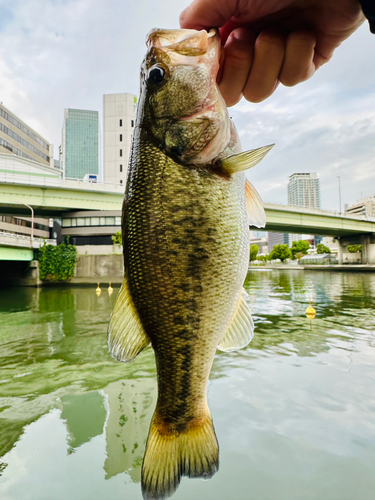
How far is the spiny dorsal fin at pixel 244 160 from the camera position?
157cm

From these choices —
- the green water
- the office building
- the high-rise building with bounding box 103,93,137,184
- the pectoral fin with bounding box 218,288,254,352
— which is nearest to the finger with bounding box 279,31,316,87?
the pectoral fin with bounding box 218,288,254,352

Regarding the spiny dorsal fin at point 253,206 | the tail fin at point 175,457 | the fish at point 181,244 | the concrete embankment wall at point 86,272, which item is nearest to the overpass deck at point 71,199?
the concrete embankment wall at point 86,272

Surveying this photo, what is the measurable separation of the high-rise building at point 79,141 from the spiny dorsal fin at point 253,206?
133 meters

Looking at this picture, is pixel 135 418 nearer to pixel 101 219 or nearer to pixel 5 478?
pixel 5 478

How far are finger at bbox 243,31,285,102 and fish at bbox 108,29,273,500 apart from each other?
2.28 feet

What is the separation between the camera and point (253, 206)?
200 centimetres

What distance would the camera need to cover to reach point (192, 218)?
1.56 meters

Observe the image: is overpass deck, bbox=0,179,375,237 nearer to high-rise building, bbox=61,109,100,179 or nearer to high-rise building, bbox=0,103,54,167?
high-rise building, bbox=0,103,54,167

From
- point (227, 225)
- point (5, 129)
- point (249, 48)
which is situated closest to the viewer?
point (227, 225)

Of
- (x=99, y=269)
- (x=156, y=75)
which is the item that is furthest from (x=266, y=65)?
(x=99, y=269)

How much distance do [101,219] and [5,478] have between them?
51.9m

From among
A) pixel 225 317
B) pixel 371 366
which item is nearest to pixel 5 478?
pixel 225 317

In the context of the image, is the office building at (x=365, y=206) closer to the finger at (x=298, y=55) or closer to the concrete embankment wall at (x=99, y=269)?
the concrete embankment wall at (x=99, y=269)

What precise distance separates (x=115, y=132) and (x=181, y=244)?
72.3m
